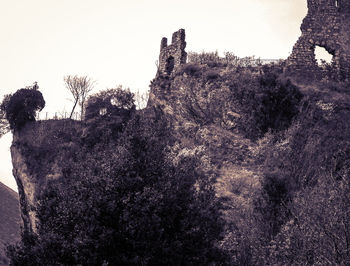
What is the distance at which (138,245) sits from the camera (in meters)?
13.9

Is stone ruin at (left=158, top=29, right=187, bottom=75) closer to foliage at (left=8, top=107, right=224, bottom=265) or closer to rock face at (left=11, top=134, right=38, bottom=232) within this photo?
rock face at (left=11, top=134, right=38, bottom=232)

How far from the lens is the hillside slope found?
49.7 m

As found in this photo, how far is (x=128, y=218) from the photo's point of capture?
1402cm

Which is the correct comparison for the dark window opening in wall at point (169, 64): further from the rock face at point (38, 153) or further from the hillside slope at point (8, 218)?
the hillside slope at point (8, 218)

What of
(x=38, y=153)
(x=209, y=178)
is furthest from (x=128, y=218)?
(x=38, y=153)

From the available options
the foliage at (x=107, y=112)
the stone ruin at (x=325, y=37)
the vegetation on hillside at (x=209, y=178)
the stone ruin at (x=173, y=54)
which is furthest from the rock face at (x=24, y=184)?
the stone ruin at (x=325, y=37)

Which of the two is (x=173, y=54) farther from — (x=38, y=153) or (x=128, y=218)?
(x=128, y=218)

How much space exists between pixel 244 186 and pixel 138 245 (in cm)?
1268

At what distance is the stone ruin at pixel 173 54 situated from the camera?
120 feet

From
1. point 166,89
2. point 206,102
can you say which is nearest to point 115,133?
point 166,89

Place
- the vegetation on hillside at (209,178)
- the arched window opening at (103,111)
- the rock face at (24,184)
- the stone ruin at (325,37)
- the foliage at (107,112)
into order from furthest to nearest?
the rock face at (24,184) → the arched window opening at (103,111) → the foliage at (107,112) → the stone ruin at (325,37) → the vegetation on hillside at (209,178)

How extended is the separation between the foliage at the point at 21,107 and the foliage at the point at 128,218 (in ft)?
98.2

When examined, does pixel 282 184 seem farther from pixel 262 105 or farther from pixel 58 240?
pixel 58 240

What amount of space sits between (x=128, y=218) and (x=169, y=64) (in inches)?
1048
